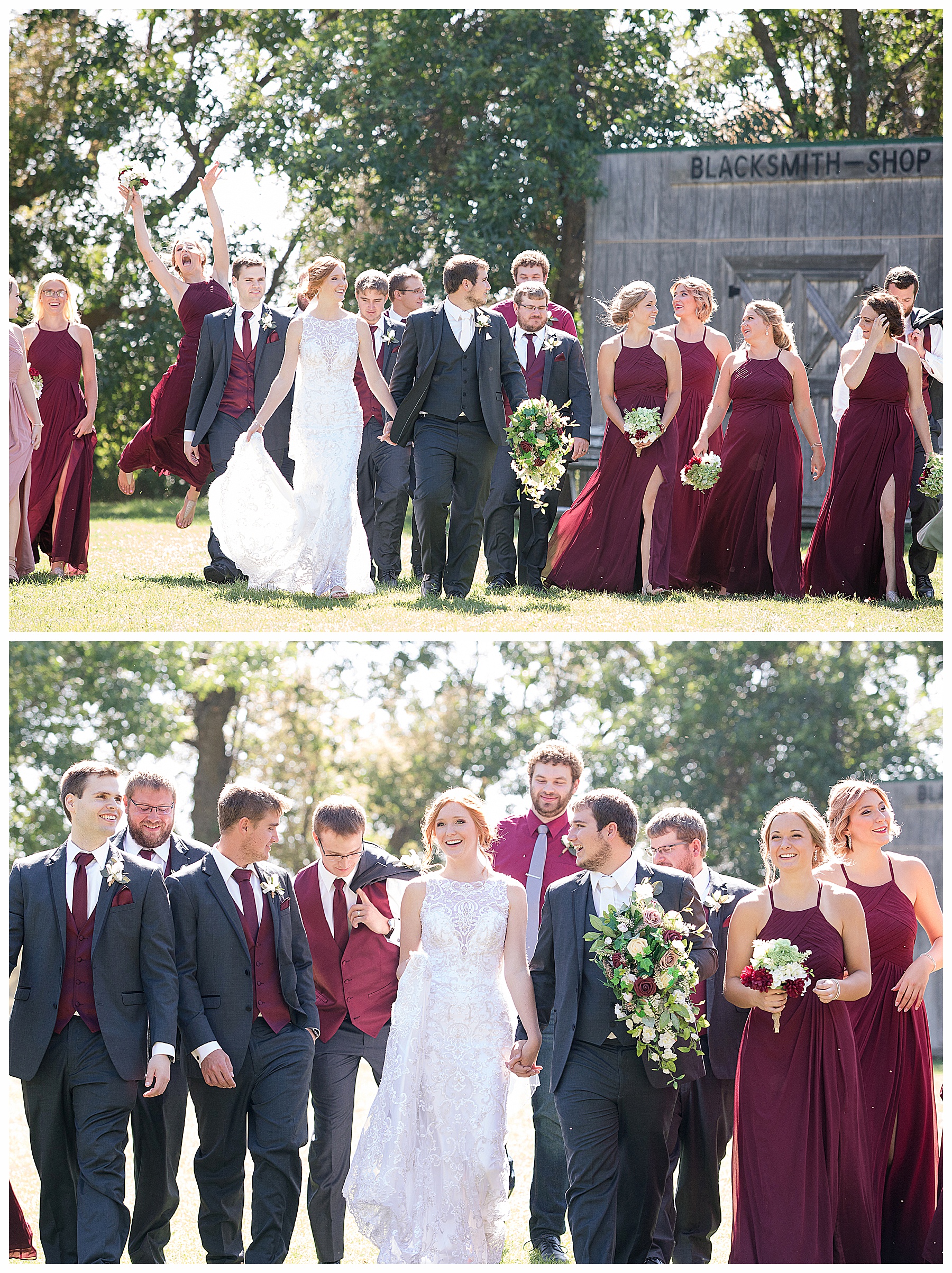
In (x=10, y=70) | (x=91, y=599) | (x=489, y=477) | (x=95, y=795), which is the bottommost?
(x=95, y=795)

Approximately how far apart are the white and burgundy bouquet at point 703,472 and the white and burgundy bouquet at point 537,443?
995 millimetres

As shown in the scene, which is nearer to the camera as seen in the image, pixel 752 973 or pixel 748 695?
pixel 752 973

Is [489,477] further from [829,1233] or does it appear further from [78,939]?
[829,1233]

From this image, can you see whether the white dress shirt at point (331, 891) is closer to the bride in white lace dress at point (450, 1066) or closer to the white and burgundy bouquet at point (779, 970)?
the bride in white lace dress at point (450, 1066)

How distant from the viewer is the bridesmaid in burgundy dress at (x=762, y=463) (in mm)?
10133

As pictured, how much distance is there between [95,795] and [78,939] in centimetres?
61

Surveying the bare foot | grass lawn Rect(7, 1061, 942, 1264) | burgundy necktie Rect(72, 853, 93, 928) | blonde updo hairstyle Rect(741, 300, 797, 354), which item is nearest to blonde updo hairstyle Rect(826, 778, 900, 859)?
grass lawn Rect(7, 1061, 942, 1264)

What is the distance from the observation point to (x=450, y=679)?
30234mm

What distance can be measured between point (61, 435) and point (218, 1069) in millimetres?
6016

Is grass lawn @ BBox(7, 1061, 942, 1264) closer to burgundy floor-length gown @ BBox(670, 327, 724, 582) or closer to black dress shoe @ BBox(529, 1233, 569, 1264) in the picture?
black dress shoe @ BBox(529, 1233, 569, 1264)

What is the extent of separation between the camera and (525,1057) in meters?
6.34

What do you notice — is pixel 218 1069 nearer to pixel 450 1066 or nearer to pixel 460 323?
pixel 450 1066

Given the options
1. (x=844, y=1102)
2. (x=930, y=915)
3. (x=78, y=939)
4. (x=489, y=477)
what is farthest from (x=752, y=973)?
(x=489, y=477)

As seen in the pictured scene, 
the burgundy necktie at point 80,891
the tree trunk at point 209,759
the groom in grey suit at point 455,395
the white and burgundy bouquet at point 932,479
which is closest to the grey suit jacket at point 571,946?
the burgundy necktie at point 80,891
